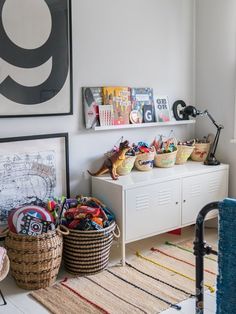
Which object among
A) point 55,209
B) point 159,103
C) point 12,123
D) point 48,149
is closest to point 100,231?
point 55,209

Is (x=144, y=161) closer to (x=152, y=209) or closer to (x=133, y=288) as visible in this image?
(x=152, y=209)

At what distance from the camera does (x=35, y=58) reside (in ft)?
9.36

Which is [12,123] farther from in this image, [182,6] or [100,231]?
[182,6]

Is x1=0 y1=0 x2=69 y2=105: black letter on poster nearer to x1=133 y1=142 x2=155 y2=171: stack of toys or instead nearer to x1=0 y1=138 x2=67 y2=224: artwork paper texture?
x1=0 y1=138 x2=67 y2=224: artwork paper texture

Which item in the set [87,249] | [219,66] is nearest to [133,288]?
[87,249]

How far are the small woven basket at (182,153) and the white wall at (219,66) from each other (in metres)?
0.32

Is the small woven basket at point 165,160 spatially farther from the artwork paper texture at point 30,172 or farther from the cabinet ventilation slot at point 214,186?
the artwork paper texture at point 30,172

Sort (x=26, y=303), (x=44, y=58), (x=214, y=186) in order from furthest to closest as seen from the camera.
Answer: (x=214, y=186), (x=44, y=58), (x=26, y=303)

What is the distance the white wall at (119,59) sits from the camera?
309 cm

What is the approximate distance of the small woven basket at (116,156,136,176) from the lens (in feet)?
10.4

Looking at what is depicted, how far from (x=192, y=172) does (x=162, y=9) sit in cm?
143

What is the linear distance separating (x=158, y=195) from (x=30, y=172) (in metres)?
0.96

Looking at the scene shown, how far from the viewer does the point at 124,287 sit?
2666mm

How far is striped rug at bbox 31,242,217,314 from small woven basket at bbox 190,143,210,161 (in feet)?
3.16
